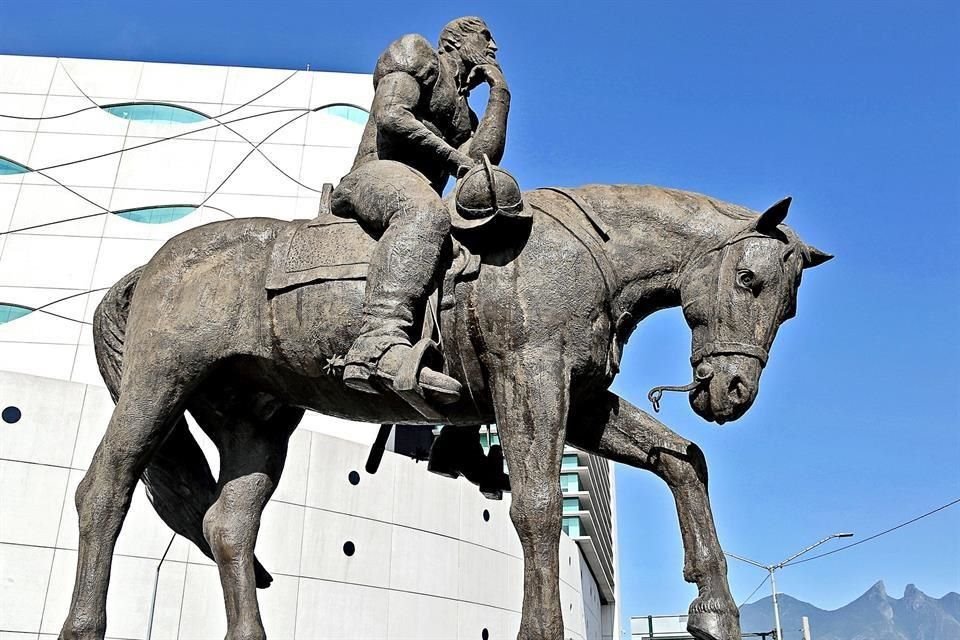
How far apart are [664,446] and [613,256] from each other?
1.02 m

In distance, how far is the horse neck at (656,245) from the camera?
14.9 ft

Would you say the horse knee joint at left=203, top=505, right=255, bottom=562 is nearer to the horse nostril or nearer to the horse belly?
the horse belly

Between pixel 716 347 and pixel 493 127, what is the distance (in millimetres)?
1856

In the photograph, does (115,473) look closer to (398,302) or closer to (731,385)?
(398,302)

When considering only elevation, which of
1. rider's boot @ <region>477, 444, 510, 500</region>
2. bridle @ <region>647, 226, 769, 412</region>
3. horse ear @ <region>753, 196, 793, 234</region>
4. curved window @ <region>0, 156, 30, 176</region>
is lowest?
rider's boot @ <region>477, 444, 510, 500</region>

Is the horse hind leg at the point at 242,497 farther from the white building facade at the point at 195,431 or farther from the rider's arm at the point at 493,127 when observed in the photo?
the white building facade at the point at 195,431

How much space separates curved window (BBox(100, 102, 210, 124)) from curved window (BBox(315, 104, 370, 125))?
5.69 m

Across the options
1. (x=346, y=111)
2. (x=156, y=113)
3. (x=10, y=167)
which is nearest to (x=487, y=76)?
(x=346, y=111)

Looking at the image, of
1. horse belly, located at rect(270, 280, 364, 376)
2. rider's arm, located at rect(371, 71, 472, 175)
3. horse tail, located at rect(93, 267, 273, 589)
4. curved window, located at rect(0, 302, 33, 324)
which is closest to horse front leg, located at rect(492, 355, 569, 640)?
horse belly, located at rect(270, 280, 364, 376)

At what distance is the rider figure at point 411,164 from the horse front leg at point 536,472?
0.33 m

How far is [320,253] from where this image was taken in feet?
15.9

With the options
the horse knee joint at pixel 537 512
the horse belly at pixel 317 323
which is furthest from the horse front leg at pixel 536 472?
the horse belly at pixel 317 323

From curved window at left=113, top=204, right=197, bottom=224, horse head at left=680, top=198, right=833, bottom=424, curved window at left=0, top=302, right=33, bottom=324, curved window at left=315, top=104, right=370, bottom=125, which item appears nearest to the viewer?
horse head at left=680, top=198, right=833, bottom=424

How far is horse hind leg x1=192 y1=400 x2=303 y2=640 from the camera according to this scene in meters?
4.95
